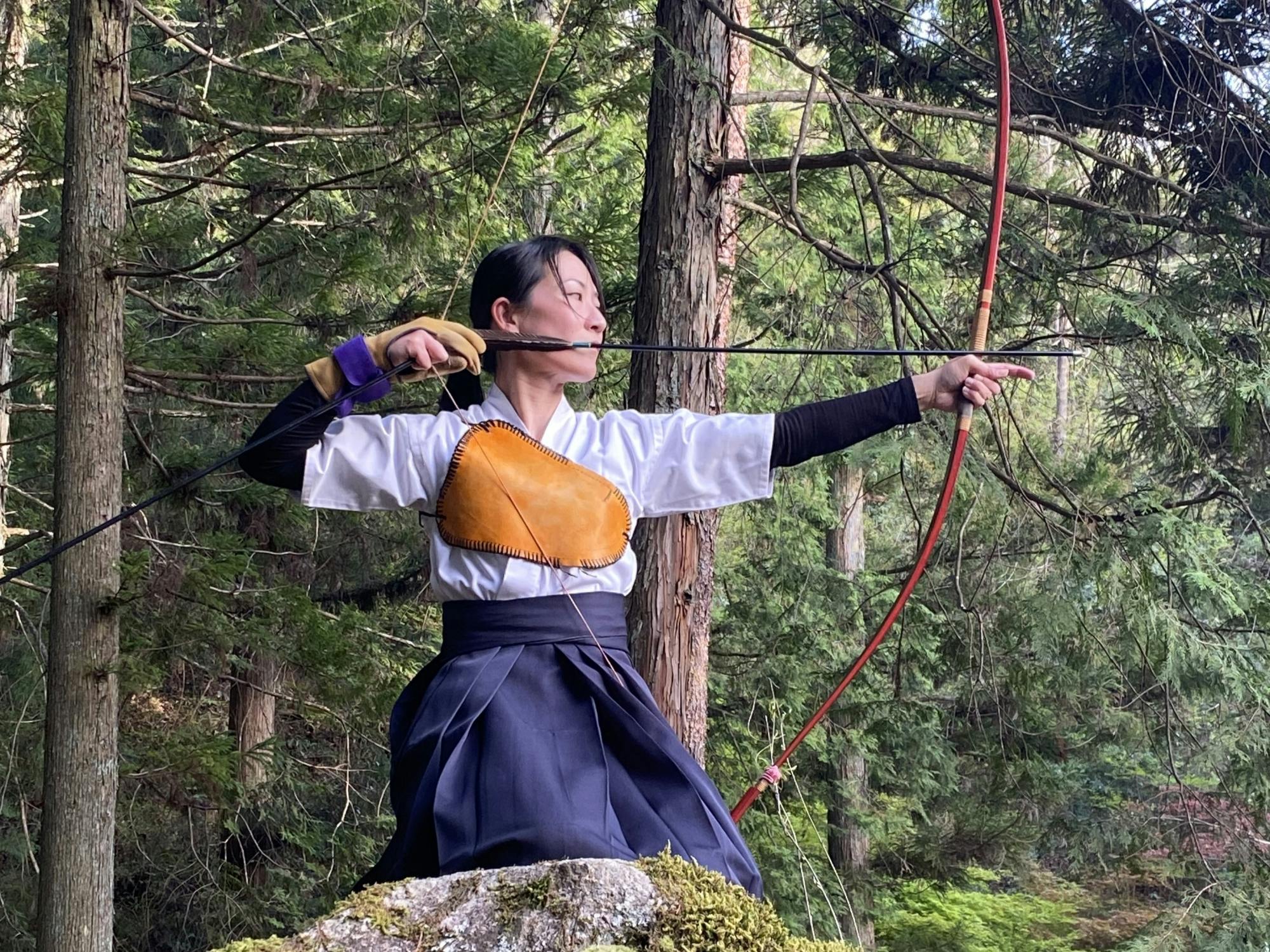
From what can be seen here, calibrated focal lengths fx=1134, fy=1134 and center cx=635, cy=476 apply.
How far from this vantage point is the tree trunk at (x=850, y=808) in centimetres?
754

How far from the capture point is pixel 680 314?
11.1 feet

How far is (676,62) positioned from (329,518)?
4462 mm

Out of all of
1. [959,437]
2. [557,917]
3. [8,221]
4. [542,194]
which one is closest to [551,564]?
[959,437]

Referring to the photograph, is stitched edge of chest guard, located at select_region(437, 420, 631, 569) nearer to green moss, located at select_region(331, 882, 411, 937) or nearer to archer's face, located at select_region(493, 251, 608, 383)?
archer's face, located at select_region(493, 251, 608, 383)

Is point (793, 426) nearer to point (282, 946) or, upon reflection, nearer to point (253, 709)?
point (282, 946)

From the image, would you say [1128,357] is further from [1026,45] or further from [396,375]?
[396,375]

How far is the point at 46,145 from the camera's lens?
3.98 m

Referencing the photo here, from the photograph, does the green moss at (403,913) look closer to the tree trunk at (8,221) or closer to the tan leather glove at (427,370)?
the tan leather glove at (427,370)

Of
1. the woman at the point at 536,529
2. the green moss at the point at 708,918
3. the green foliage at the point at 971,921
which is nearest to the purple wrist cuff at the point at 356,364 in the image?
the woman at the point at 536,529

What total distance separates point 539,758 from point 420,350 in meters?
0.80

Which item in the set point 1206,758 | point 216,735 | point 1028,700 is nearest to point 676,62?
point 216,735

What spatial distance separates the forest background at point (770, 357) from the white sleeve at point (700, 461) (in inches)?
27.2

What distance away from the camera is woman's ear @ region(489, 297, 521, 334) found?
8.39 feet

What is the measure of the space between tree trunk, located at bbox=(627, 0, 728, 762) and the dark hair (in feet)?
2.37
